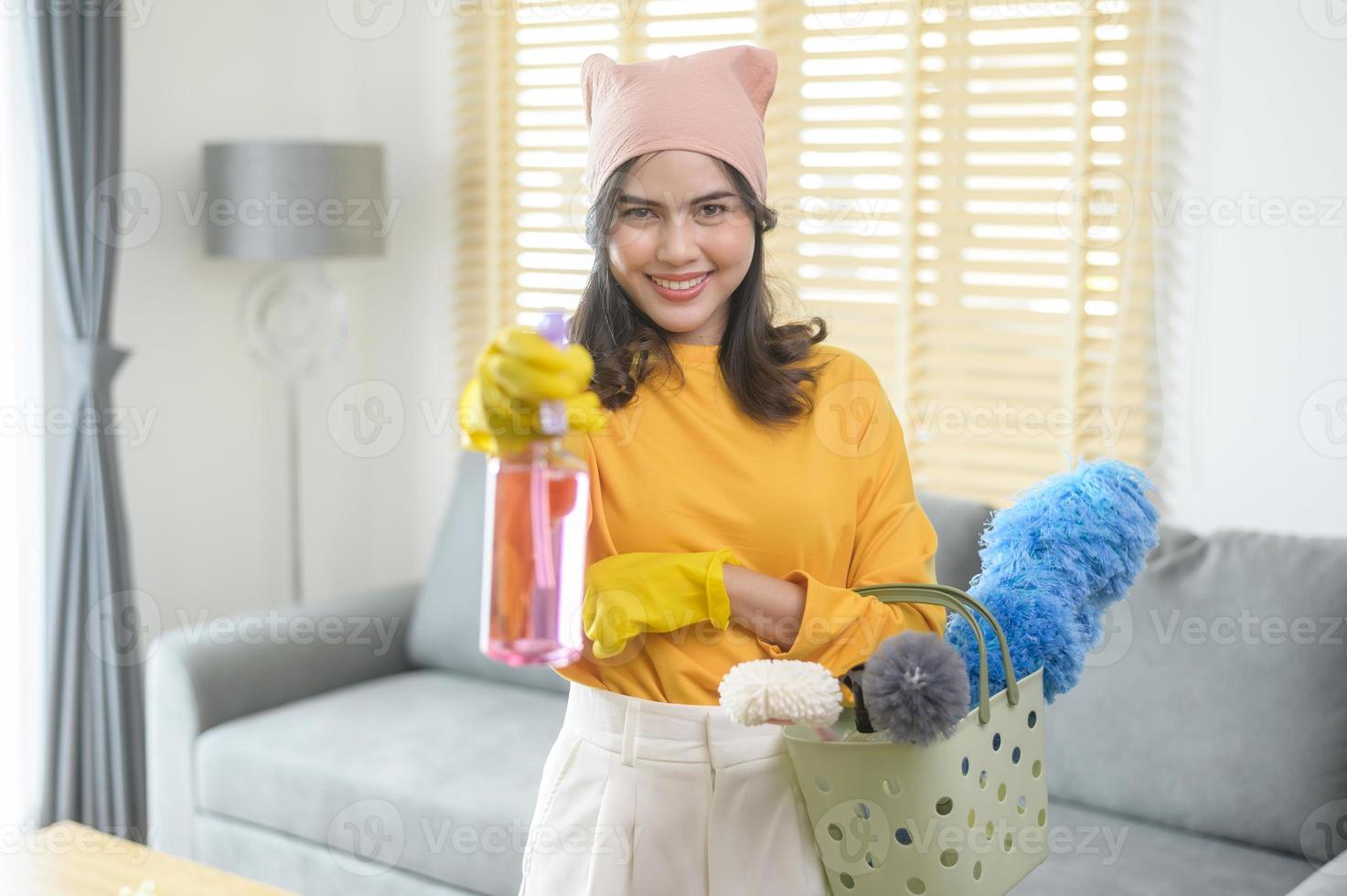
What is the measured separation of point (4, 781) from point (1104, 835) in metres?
2.31

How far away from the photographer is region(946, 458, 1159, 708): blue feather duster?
133 cm

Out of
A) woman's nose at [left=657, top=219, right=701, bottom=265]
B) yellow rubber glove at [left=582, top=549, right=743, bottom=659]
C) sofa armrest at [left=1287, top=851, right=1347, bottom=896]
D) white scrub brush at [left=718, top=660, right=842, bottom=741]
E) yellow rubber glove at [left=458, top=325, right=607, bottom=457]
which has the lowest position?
sofa armrest at [left=1287, top=851, right=1347, bottom=896]

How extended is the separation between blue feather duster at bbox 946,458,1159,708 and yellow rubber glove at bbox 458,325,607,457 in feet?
1.84

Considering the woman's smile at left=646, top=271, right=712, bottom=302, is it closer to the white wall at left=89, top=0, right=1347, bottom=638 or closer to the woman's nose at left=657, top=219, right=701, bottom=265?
the woman's nose at left=657, top=219, right=701, bottom=265

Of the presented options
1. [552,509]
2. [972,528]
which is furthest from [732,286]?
[972,528]

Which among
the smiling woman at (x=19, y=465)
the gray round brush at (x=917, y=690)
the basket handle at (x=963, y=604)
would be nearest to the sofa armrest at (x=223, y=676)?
the smiling woman at (x=19, y=465)

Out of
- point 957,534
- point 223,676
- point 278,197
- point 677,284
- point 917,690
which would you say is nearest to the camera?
point 917,690

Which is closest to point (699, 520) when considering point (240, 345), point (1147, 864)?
point (1147, 864)

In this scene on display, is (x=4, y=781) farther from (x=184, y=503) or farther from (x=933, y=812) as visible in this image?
(x=933, y=812)

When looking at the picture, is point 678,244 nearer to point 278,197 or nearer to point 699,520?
point 699,520

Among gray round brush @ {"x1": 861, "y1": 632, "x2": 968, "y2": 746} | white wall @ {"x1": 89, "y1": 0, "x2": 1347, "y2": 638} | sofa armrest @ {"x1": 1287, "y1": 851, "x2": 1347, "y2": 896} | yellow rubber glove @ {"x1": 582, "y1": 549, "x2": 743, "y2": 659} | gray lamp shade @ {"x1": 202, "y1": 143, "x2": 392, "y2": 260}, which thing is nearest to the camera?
gray round brush @ {"x1": 861, "y1": 632, "x2": 968, "y2": 746}

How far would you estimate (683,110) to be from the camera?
4.19ft

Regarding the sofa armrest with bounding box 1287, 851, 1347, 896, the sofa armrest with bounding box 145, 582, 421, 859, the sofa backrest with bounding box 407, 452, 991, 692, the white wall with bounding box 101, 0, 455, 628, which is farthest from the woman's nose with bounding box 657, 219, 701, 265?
the white wall with bounding box 101, 0, 455, 628

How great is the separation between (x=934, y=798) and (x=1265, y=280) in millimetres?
1737
